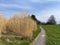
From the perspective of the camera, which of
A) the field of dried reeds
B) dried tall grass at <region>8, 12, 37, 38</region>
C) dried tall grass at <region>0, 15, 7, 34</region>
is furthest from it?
dried tall grass at <region>0, 15, 7, 34</region>

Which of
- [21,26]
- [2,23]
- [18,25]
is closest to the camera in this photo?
[21,26]

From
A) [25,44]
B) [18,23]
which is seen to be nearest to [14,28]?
[18,23]

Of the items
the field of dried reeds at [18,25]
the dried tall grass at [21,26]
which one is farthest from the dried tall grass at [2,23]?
the dried tall grass at [21,26]

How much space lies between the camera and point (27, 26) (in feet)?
87.9

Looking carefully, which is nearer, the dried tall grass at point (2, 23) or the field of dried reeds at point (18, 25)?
the field of dried reeds at point (18, 25)

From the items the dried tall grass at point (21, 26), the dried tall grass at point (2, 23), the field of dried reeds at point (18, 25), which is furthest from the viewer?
the dried tall grass at point (2, 23)

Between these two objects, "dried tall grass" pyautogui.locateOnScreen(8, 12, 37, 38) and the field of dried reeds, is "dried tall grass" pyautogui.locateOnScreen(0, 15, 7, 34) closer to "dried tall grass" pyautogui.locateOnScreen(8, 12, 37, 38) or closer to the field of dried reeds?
the field of dried reeds

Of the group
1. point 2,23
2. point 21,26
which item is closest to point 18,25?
point 21,26

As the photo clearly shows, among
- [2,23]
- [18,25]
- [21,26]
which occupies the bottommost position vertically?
[21,26]

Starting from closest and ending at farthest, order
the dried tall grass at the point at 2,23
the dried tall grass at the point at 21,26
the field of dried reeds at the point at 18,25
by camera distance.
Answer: the dried tall grass at the point at 21,26 → the field of dried reeds at the point at 18,25 → the dried tall grass at the point at 2,23

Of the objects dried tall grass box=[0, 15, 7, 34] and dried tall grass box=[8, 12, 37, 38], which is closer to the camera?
dried tall grass box=[8, 12, 37, 38]

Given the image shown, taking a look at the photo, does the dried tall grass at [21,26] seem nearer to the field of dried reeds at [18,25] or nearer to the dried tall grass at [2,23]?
the field of dried reeds at [18,25]

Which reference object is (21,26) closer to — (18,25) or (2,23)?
(18,25)

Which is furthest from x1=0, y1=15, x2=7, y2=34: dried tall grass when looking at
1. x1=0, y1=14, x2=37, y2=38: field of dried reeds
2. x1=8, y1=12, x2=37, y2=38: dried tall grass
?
x1=8, y1=12, x2=37, y2=38: dried tall grass
